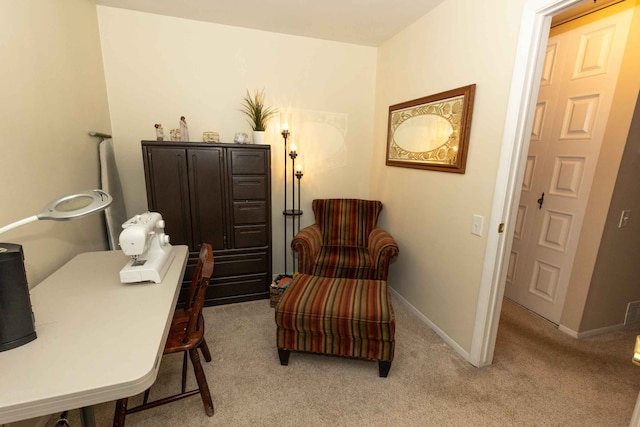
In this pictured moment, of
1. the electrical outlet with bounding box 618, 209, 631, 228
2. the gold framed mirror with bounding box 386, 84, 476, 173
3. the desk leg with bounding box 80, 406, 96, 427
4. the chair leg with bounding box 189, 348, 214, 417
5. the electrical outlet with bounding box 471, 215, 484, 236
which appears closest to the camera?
the desk leg with bounding box 80, 406, 96, 427

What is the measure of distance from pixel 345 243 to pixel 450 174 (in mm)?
1220

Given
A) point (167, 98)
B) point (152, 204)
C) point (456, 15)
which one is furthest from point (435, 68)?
point (152, 204)

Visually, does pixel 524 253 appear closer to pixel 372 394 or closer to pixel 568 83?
pixel 568 83

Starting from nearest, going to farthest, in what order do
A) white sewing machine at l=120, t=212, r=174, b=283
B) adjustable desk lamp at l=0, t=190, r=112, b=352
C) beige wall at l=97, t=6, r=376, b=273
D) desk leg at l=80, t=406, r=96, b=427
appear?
adjustable desk lamp at l=0, t=190, r=112, b=352, desk leg at l=80, t=406, r=96, b=427, white sewing machine at l=120, t=212, r=174, b=283, beige wall at l=97, t=6, r=376, b=273

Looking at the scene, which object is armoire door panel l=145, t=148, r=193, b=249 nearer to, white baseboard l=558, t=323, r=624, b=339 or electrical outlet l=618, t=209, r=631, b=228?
white baseboard l=558, t=323, r=624, b=339

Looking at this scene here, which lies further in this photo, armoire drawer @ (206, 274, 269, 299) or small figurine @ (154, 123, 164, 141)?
armoire drawer @ (206, 274, 269, 299)

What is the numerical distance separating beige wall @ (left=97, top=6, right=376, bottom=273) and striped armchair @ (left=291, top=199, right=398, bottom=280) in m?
0.37

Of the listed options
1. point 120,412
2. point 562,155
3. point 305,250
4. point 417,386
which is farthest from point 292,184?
point 562,155

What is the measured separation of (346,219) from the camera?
2.92 m

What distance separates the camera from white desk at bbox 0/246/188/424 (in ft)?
2.46

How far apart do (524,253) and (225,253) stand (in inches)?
109

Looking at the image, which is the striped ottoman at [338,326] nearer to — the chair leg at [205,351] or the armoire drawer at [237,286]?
the chair leg at [205,351]

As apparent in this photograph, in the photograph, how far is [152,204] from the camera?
2.31m

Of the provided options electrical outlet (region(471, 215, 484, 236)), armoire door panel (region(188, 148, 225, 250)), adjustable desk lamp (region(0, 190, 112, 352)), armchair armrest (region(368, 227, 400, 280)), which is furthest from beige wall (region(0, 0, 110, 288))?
electrical outlet (region(471, 215, 484, 236))
